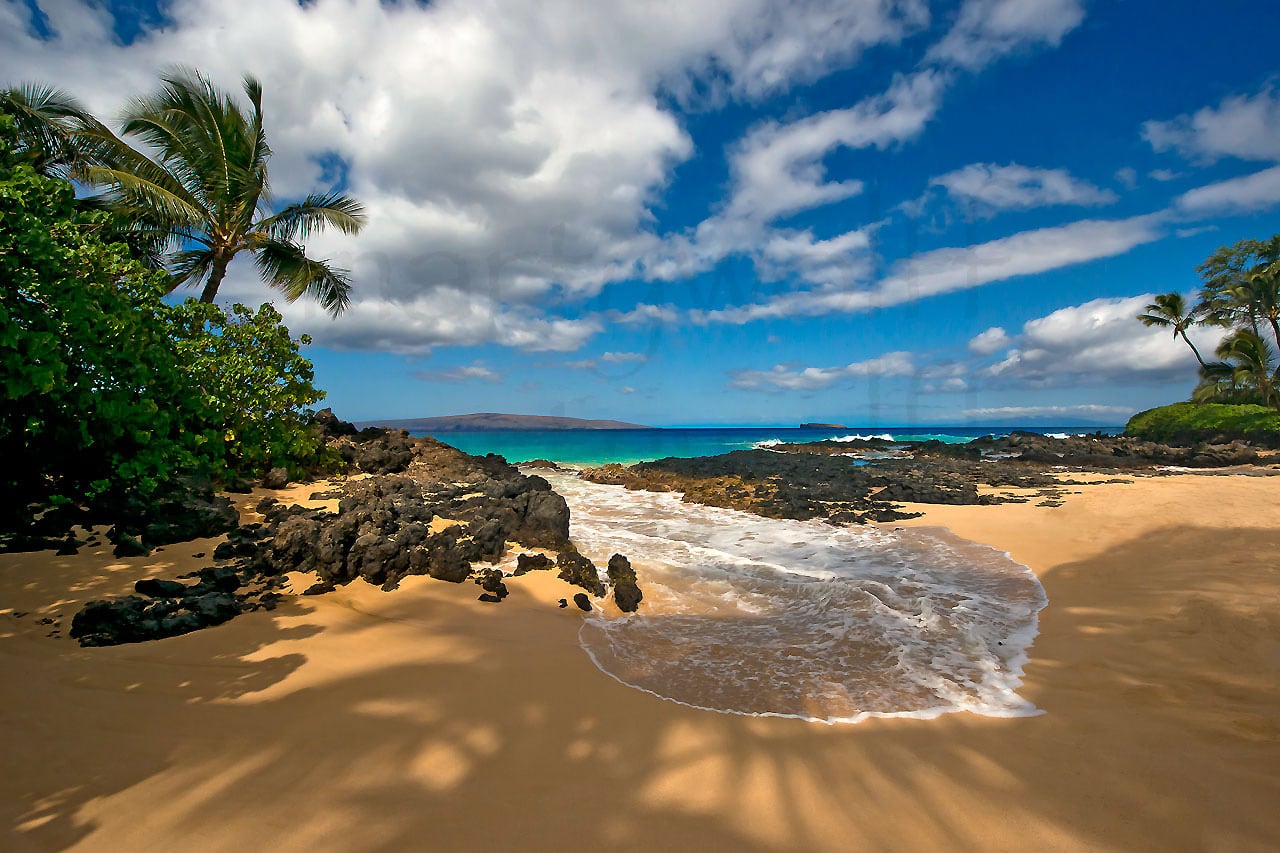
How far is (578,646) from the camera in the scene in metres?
5.01

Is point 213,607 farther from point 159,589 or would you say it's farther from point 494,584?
point 494,584

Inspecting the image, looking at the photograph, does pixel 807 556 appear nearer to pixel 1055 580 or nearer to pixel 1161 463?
pixel 1055 580

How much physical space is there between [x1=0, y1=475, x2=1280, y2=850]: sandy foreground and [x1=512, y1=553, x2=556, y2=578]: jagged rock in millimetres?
1596

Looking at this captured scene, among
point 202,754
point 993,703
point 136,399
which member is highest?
point 136,399

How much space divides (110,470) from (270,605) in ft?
10.1

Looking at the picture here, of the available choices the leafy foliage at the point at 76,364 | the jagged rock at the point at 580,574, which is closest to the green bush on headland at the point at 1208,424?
the jagged rock at the point at 580,574

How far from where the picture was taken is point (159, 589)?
5227 millimetres

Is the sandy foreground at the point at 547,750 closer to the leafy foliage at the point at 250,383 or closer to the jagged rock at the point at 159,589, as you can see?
the jagged rock at the point at 159,589

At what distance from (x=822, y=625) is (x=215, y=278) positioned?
16241 millimetres

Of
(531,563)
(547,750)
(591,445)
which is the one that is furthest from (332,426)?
(591,445)

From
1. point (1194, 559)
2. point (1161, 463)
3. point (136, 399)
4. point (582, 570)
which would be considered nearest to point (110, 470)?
point (136, 399)

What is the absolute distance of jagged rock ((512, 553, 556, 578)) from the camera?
22.5ft

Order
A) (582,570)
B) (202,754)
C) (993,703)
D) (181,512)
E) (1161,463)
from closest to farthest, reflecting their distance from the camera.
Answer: (202,754) < (993,703) < (582,570) < (181,512) < (1161,463)

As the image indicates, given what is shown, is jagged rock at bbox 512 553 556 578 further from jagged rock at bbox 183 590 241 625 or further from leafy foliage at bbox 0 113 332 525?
leafy foliage at bbox 0 113 332 525
